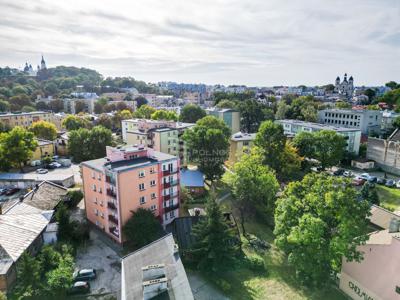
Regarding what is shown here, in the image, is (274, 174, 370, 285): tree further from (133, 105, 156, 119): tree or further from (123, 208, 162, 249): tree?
(133, 105, 156, 119): tree

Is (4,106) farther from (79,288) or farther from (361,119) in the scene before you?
(361,119)

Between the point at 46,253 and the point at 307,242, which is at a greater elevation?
the point at 307,242

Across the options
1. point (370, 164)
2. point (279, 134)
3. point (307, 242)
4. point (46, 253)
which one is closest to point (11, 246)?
point (46, 253)

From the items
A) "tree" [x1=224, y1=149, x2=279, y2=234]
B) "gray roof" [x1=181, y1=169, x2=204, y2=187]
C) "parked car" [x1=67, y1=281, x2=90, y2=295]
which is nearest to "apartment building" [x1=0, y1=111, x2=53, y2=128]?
"gray roof" [x1=181, y1=169, x2=204, y2=187]

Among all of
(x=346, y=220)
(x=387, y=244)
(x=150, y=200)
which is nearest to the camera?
(x=387, y=244)

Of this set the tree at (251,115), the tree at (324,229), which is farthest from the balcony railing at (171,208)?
the tree at (251,115)

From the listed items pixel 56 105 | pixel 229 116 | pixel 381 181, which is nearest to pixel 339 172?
pixel 381 181

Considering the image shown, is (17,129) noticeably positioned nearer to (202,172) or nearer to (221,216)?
(202,172)

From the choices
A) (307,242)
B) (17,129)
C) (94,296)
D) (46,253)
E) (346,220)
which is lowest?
(94,296)
